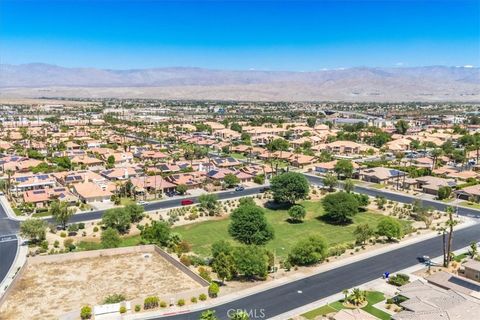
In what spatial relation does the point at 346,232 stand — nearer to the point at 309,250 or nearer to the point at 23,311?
the point at 309,250

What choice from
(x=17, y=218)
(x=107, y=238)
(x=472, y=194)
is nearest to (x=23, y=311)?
(x=107, y=238)

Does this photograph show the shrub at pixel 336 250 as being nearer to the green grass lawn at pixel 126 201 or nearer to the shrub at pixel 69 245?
the shrub at pixel 69 245

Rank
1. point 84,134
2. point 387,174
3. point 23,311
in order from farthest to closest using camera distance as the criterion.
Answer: point 84,134 → point 387,174 → point 23,311

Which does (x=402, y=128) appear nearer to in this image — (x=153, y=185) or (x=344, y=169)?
(x=344, y=169)

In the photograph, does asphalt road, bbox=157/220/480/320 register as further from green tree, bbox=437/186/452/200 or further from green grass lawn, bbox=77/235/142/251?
green tree, bbox=437/186/452/200

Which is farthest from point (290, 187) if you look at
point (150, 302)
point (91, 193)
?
point (150, 302)

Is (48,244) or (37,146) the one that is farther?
(37,146)
